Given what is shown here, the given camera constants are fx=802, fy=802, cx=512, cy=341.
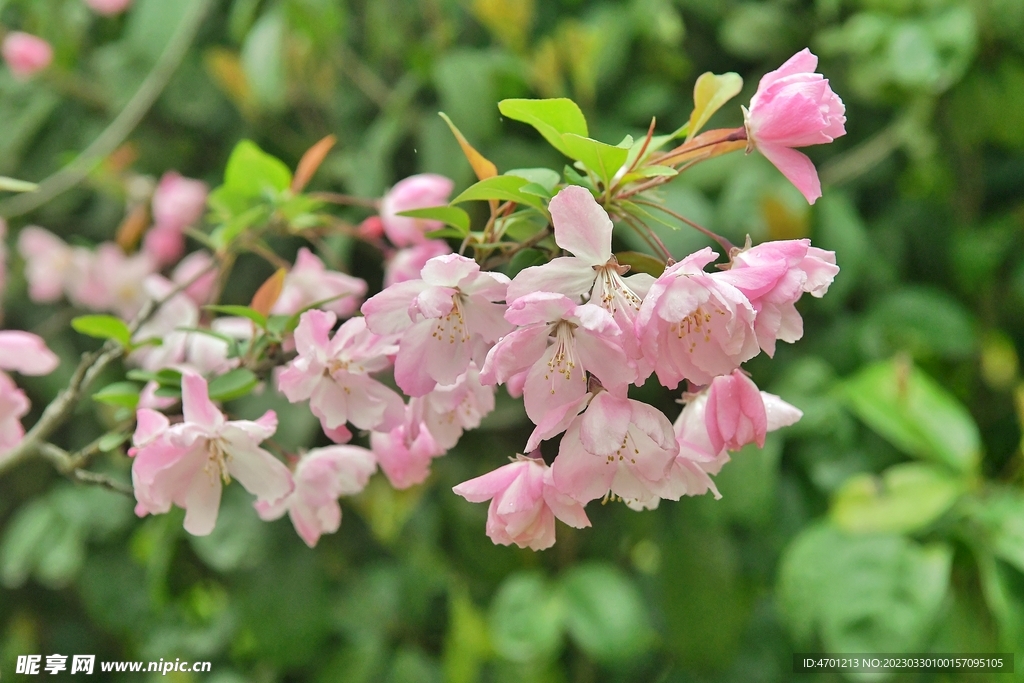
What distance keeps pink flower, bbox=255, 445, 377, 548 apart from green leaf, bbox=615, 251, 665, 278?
19 cm

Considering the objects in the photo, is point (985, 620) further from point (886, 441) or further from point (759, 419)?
point (759, 419)

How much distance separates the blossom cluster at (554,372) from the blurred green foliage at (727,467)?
377mm

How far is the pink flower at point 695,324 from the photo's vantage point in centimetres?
27

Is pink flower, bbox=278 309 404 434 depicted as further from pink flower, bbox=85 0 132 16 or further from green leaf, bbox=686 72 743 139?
pink flower, bbox=85 0 132 16

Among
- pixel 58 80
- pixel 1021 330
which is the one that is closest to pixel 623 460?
pixel 1021 330

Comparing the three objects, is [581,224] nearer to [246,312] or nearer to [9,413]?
[246,312]

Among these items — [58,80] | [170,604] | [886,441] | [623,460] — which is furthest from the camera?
[58,80]

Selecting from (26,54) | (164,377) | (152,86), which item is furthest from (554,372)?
(26,54)

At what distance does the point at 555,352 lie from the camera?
302 millimetres

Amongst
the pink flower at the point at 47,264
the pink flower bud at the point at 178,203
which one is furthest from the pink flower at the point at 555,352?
the pink flower at the point at 47,264

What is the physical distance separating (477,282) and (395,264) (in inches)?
9.5

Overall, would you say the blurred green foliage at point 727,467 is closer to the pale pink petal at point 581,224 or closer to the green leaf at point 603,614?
the green leaf at point 603,614

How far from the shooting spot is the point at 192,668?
789mm

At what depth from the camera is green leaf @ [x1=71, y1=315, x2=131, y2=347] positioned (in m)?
0.42
